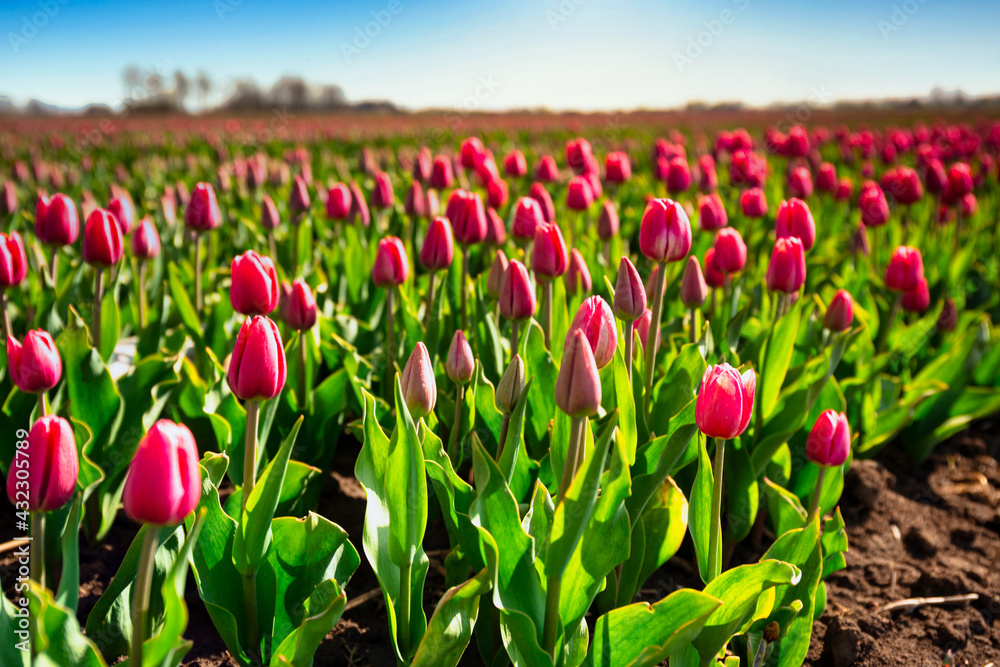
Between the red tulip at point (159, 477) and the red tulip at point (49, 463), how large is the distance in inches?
9.6

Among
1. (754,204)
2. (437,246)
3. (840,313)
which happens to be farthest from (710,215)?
(437,246)

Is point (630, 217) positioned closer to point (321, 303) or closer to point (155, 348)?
point (321, 303)

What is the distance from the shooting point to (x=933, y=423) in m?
3.01

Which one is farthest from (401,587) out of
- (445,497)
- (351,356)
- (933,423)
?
(933,423)

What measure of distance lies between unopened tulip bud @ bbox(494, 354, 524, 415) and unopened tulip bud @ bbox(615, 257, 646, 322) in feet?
0.98

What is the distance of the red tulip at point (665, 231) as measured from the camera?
1.98m

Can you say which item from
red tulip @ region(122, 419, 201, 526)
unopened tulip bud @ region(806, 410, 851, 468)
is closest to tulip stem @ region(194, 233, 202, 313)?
red tulip @ region(122, 419, 201, 526)

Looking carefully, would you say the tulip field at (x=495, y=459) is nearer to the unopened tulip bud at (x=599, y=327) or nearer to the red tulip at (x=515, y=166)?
the unopened tulip bud at (x=599, y=327)

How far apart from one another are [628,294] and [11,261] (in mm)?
1772

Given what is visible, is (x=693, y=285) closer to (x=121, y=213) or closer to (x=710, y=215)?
(x=710, y=215)

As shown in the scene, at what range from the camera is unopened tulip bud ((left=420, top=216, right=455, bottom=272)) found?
2.64 metres

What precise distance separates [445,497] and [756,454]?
39.5 inches

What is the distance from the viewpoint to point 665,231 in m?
1.99

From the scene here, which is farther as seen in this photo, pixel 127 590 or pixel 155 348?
pixel 155 348
